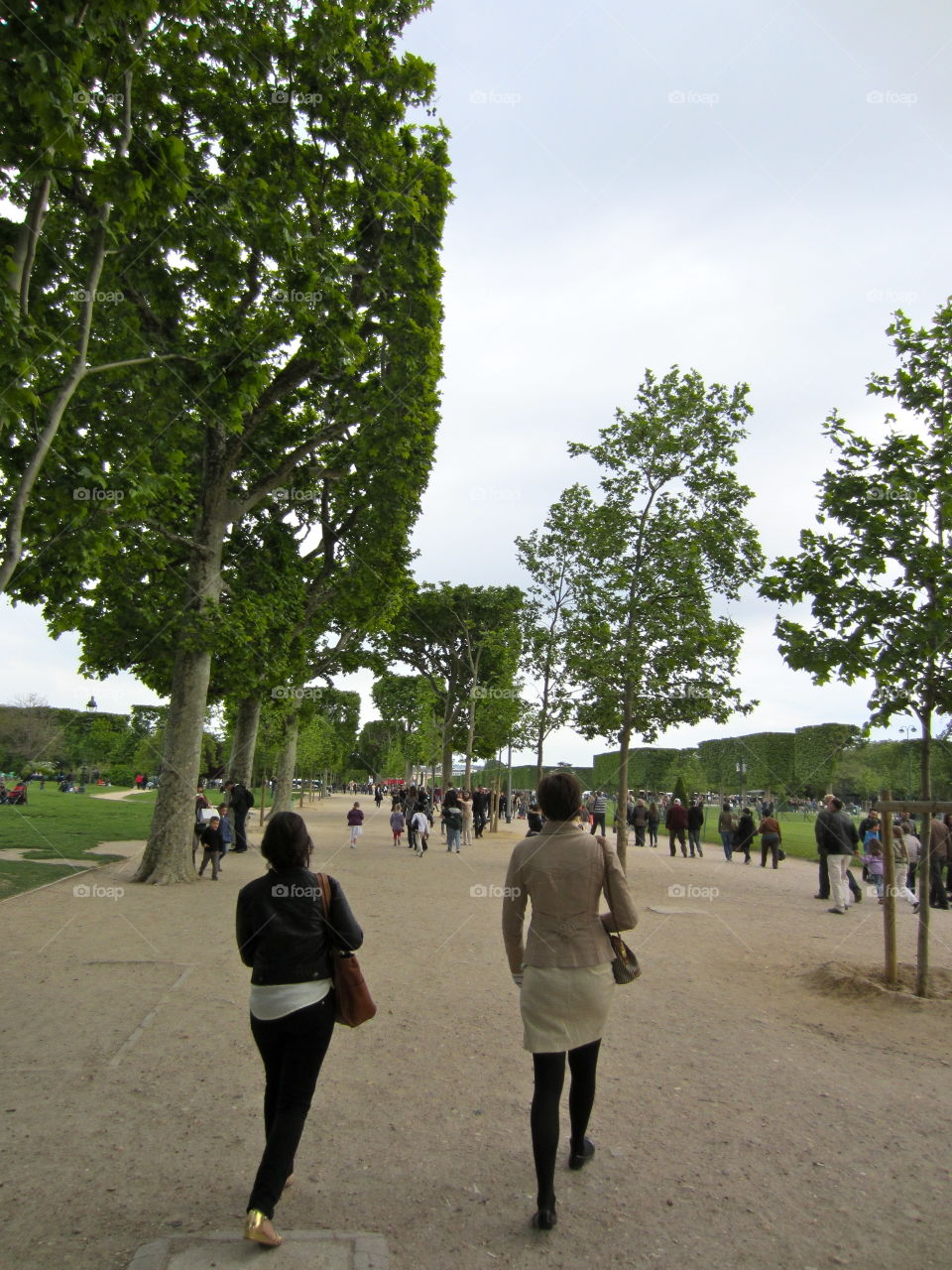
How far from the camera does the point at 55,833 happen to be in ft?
78.6

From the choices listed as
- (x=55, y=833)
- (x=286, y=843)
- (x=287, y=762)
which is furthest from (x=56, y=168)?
(x=287, y=762)

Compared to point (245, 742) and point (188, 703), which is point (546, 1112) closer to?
point (188, 703)

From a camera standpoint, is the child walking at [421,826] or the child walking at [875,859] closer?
the child walking at [875,859]

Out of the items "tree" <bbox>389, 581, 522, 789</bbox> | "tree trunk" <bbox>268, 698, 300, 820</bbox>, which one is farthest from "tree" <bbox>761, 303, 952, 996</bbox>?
"tree" <bbox>389, 581, 522, 789</bbox>

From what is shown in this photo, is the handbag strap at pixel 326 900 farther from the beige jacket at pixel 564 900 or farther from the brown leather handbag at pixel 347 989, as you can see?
the beige jacket at pixel 564 900

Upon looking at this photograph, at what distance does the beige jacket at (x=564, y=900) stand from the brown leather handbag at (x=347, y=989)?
0.69 meters

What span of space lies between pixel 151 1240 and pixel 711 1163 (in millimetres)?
2691

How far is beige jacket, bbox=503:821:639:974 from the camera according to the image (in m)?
3.97

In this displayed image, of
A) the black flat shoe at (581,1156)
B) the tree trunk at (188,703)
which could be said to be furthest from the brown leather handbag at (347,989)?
the tree trunk at (188,703)

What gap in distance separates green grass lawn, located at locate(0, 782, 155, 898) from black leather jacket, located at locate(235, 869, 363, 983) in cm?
1065

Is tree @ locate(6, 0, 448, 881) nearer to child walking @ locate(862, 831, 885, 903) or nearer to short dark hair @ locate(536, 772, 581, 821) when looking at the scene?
short dark hair @ locate(536, 772, 581, 821)

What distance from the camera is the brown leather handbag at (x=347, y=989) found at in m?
3.74

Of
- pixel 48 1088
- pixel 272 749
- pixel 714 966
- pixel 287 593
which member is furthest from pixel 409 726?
pixel 48 1088

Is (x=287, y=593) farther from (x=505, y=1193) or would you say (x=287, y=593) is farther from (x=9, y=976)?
(x=505, y=1193)
